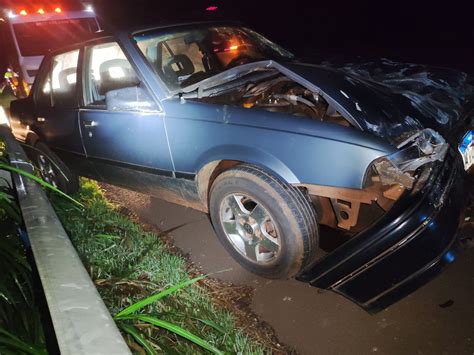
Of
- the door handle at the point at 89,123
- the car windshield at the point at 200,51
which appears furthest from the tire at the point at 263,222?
the door handle at the point at 89,123

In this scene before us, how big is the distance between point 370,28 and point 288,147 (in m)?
8.81

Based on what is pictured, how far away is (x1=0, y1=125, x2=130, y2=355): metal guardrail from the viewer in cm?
99

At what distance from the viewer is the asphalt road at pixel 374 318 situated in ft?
6.13

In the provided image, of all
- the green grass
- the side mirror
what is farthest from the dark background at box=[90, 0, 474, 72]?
the green grass

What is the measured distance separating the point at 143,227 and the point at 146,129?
3.59ft

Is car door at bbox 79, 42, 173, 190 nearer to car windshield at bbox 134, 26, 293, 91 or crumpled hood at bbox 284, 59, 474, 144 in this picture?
car windshield at bbox 134, 26, 293, 91

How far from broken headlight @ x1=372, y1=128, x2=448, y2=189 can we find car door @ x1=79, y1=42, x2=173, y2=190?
149 centimetres

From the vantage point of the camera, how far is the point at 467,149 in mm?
2289

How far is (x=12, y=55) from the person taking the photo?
8.30 metres

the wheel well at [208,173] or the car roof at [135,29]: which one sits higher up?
the car roof at [135,29]

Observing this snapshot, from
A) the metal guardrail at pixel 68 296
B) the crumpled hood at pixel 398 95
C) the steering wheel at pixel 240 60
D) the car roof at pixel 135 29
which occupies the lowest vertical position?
the metal guardrail at pixel 68 296

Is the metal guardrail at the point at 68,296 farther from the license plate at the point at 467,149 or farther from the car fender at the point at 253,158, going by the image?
the license plate at the point at 467,149

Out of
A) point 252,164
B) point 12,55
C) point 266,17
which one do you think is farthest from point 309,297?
point 266,17

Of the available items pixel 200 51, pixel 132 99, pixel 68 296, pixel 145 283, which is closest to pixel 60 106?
pixel 132 99
